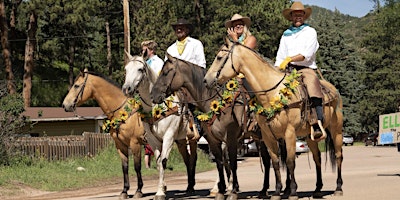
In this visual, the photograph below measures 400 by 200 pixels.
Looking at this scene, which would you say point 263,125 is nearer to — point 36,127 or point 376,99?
point 36,127

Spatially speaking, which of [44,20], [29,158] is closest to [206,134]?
[29,158]

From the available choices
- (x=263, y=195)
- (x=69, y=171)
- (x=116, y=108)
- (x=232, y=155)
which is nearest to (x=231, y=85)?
(x=232, y=155)

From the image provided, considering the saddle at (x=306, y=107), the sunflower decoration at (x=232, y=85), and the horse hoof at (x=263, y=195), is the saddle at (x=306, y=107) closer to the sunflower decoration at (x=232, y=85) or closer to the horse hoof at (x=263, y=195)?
the sunflower decoration at (x=232, y=85)

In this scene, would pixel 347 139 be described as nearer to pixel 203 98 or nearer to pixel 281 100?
pixel 203 98

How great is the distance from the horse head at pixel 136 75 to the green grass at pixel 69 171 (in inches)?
340

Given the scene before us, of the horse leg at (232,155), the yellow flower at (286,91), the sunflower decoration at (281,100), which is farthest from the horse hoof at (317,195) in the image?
the yellow flower at (286,91)

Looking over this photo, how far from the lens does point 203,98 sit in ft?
46.8

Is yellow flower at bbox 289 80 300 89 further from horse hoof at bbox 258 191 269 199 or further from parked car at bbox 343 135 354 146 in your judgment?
parked car at bbox 343 135 354 146

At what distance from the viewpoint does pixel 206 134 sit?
48.2ft

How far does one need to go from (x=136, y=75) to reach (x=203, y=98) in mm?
1462

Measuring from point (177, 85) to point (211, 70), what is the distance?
121cm

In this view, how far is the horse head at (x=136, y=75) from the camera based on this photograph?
46.7ft

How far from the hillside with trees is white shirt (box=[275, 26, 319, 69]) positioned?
2040 centimetres

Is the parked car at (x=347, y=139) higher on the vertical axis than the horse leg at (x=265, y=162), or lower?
lower
